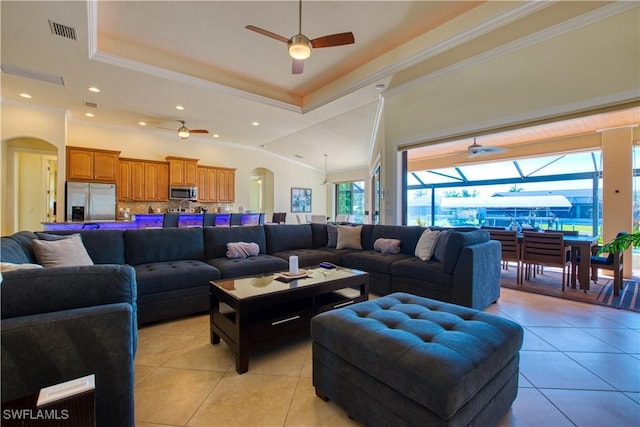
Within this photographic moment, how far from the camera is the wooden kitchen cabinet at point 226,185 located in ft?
27.2

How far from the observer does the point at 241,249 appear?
3.64 metres

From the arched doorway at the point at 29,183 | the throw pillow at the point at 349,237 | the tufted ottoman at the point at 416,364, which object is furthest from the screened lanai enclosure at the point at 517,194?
the arched doorway at the point at 29,183

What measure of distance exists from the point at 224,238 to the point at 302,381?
2.31m

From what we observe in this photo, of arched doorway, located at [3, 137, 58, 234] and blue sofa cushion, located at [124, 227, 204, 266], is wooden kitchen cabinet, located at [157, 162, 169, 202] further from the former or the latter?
blue sofa cushion, located at [124, 227, 204, 266]

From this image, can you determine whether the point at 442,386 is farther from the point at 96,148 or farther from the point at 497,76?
the point at 96,148

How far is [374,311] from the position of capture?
172cm

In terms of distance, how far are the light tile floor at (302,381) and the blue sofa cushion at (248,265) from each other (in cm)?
62

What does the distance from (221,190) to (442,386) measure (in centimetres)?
814

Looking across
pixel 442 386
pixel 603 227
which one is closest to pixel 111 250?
pixel 442 386

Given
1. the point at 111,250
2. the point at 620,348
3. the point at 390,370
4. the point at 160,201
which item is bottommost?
the point at 620,348

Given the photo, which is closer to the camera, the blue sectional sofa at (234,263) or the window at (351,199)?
the blue sectional sofa at (234,263)

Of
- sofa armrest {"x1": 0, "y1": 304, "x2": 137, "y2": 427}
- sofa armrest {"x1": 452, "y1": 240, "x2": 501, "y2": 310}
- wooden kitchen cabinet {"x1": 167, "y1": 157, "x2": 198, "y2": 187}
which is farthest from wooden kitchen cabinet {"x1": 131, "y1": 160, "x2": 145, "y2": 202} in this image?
sofa armrest {"x1": 452, "y1": 240, "x2": 501, "y2": 310}

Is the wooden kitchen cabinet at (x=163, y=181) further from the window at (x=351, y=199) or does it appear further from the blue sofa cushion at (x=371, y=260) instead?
the window at (x=351, y=199)

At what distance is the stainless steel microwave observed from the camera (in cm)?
736
